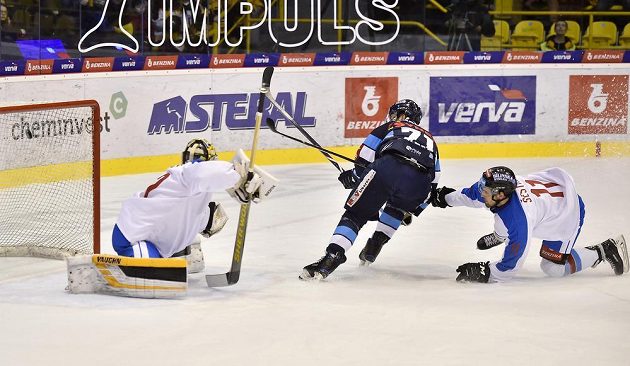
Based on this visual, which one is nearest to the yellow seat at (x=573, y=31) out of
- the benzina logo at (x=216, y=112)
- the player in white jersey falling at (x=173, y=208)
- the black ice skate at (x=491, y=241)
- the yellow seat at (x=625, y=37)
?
the yellow seat at (x=625, y=37)

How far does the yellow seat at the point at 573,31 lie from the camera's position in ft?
41.3

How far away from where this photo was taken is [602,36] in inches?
499

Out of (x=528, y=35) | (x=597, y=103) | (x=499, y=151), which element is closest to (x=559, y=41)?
(x=528, y=35)

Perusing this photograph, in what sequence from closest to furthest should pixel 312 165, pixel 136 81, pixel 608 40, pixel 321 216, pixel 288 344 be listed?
pixel 288 344 < pixel 321 216 < pixel 136 81 < pixel 312 165 < pixel 608 40

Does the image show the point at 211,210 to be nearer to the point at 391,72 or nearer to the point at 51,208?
the point at 51,208

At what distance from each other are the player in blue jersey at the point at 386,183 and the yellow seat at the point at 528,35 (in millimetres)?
6249

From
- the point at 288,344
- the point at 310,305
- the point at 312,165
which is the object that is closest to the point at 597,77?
the point at 312,165

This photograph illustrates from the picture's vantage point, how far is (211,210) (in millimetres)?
6074

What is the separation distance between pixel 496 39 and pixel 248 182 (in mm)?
6983

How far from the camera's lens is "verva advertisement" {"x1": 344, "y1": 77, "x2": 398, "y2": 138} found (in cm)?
1137

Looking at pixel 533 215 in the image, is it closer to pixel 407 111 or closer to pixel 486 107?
pixel 407 111

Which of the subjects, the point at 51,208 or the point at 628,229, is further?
the point at 628,229

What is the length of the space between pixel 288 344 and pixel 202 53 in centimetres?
629

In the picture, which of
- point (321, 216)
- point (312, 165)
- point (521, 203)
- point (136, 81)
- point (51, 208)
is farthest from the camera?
point (312, 165)
